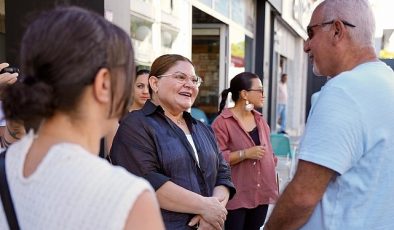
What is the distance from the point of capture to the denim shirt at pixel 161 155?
232cm

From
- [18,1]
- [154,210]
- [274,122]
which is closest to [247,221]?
[18,1]

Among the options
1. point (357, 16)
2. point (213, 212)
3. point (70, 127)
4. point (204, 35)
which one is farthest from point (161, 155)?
point (204, 35)

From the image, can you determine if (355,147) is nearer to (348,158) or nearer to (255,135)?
(348,158)

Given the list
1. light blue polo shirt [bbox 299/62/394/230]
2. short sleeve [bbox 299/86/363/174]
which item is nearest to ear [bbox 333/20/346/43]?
light blue polo shirt [bbox 299/62/394/230]

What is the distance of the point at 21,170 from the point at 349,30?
1.34 meters

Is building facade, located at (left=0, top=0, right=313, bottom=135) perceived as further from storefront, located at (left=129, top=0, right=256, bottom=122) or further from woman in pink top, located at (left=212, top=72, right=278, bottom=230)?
woman in pink top, located at (left=212, top=72, right=278, bottom=230)

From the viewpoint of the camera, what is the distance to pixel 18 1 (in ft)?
12.5

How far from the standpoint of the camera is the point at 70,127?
1.04 m

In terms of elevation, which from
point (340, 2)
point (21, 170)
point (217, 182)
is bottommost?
point (217, 182)

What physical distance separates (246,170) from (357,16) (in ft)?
7.68

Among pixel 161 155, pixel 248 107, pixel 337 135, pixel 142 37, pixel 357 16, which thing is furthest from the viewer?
pixel 142 37

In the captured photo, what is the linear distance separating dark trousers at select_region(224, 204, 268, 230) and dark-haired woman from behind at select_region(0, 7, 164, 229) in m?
2.89

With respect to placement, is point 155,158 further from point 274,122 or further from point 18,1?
point 274,122

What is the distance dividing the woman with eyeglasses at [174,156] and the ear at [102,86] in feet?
4.24
